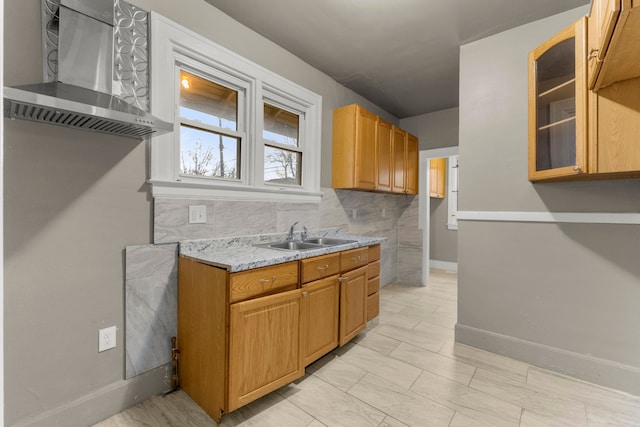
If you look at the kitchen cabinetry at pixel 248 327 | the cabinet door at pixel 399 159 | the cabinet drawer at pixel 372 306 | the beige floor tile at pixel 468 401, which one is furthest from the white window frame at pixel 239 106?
the beige floor tile at pixel 468 401

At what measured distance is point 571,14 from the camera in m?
2.12

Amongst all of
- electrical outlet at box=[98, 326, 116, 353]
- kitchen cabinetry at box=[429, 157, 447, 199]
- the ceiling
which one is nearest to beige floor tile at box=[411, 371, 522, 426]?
electrical outlet at box=[98, 326, 116, 353]

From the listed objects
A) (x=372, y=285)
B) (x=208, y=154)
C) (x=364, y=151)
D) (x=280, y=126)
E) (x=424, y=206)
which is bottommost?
(x=372, y=285)

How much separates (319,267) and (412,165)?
2766mm

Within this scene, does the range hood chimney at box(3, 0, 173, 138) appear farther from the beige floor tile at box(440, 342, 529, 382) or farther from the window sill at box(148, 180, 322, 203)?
the beige floor tile at box(440, 342, 529, 382)

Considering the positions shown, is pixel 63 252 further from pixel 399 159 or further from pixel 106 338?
pixel 399 159

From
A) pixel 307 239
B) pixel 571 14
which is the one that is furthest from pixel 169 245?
pixel 571 14

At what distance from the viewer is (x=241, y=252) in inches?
80.5

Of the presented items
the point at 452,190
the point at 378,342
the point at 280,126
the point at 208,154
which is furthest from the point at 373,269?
the point at 452,190

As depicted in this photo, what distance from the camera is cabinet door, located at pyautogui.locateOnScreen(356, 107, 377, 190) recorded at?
10.5 feet

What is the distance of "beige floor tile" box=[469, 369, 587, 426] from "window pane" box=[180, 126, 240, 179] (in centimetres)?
232

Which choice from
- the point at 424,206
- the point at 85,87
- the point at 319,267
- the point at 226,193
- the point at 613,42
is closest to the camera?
the point at 613,42

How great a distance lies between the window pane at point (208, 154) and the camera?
7.13 feet

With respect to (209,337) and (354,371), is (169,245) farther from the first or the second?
(354,371)
